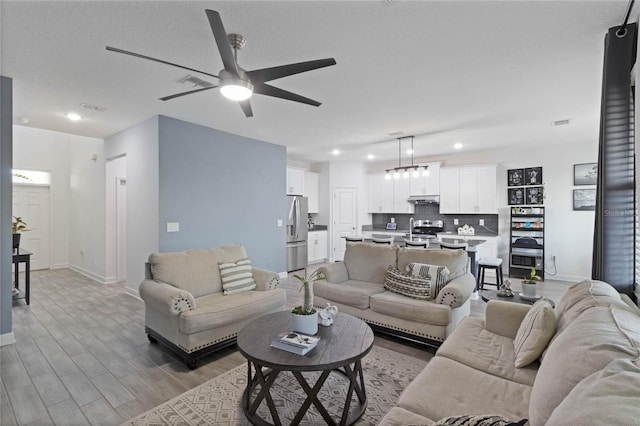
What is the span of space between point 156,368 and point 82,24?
2.74 metres

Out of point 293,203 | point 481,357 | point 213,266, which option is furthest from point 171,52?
point 293,203

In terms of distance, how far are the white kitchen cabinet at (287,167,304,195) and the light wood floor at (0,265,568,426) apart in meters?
3.91

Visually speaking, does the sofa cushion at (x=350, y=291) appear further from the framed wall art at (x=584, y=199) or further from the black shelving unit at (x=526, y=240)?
the framed wall art at (x=584, y=199)

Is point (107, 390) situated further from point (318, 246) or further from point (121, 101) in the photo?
point (318, 246)

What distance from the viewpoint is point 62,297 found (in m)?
4.85

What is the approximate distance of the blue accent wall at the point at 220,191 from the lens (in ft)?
14.3

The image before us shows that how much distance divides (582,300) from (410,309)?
1455 mm

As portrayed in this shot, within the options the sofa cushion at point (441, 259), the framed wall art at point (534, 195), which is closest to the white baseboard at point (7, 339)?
the sofa cushion at point (441, 259)

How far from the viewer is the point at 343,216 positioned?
8.04 metres

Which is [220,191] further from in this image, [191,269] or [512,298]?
[512,298]

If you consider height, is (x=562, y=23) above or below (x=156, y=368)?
above

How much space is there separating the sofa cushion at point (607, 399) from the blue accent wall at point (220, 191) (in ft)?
14.5

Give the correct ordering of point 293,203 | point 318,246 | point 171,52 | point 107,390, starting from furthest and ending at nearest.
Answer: point 318,246 → point 293,203 → point 171,52 → point 107,390

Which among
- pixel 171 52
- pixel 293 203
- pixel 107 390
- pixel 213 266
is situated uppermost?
pixel 171 52
